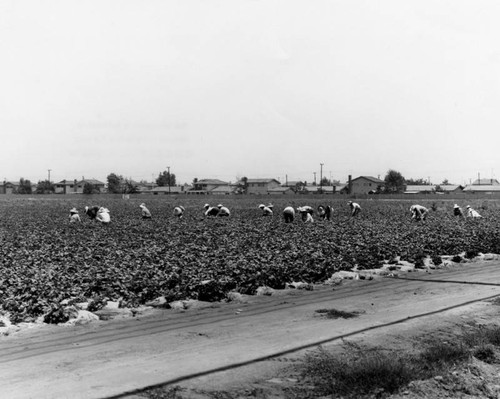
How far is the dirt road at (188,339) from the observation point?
18.9ft

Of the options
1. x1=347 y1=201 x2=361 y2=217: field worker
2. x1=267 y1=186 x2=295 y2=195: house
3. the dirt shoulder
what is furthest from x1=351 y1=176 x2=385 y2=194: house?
the dirt shoulder

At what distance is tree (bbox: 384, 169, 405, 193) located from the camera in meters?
126

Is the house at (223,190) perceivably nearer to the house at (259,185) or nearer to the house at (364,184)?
the house at (259,185)

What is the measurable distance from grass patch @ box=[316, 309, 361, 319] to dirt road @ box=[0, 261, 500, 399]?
134 millimetres

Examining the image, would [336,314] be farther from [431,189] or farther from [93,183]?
[93,183]

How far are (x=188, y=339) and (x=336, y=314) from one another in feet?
9.42

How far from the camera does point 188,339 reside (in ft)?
24.3

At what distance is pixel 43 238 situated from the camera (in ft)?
64.4

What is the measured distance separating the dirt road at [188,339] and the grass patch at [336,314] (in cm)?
13

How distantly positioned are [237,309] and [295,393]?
4040 millimetres

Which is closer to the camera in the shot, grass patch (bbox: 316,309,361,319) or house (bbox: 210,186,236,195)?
grass patch (bbox: 316,309,361,319)

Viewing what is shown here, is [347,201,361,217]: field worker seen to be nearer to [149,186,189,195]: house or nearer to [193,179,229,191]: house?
[149,186,189,195]: house

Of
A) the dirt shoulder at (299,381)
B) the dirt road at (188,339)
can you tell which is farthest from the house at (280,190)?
the dirt shoulder at (299,381)

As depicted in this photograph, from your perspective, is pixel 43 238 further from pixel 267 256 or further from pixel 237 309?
pixel 237 309
